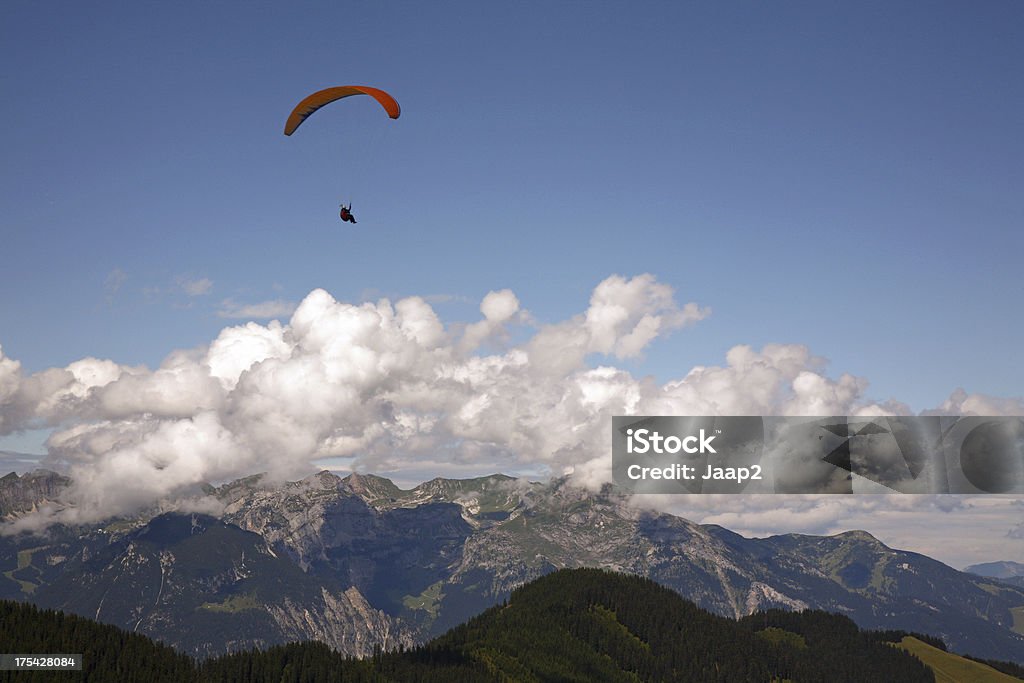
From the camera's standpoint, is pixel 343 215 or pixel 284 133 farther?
pixel 284 133

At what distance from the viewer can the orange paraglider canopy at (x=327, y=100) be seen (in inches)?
5349

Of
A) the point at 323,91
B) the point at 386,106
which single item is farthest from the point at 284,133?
the point at 386,106

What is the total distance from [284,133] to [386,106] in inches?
864

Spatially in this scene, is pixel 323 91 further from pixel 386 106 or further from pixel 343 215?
pixel 343 215

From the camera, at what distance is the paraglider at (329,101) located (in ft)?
444

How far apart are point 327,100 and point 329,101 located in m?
0.66

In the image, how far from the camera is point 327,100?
143375 millimetres

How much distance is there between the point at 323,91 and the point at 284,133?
33.7 ft

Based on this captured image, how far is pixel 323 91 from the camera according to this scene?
5605 inches

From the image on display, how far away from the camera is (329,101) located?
144m

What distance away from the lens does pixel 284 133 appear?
14638cm

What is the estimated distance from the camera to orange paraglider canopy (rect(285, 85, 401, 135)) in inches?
5349

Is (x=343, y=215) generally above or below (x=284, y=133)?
below

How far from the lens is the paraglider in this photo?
135250 mm
